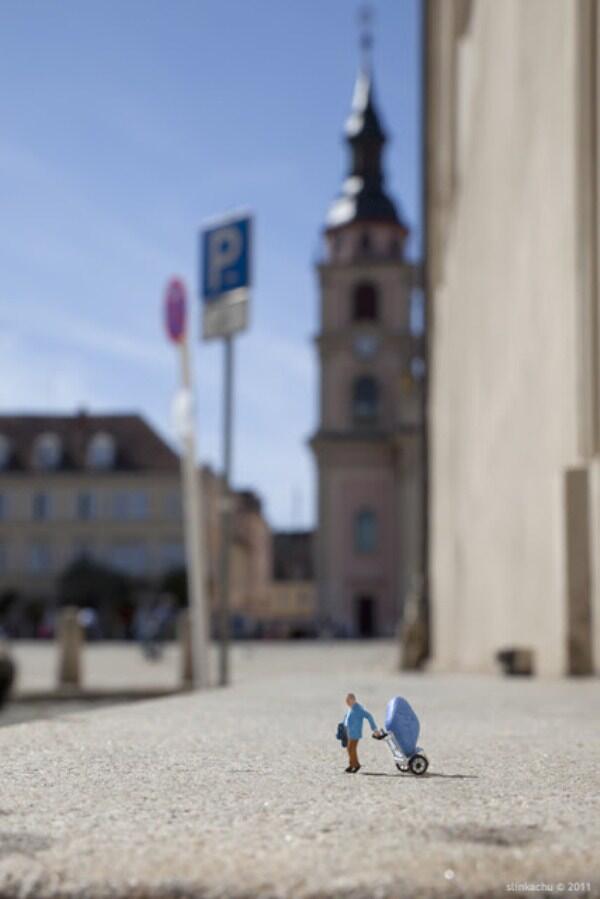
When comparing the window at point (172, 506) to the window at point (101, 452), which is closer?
the window at point (172, 506)

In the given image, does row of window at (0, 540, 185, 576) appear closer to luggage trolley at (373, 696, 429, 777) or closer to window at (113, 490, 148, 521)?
window at (113, 490, 148, 521)

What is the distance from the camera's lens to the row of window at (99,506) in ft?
297

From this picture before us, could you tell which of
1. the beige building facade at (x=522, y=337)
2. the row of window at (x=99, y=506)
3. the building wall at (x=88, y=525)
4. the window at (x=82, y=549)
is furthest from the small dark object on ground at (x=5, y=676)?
the window at (x=82, y=549)

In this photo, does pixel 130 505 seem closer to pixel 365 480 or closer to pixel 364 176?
pixel 365 480

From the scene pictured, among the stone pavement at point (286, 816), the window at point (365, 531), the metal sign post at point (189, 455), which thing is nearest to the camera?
the stone pavement at point (286, 816)

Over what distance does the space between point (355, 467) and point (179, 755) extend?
8008cm

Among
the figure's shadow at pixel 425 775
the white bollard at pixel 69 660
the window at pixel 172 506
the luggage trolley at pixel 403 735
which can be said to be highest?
the window at pixel 172 506

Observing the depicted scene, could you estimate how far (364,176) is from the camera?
95750mm

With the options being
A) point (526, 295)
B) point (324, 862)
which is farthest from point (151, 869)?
point (526, 295)

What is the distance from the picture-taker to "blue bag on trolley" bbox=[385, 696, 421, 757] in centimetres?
345

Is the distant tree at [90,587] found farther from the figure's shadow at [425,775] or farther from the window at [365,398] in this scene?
the figure's shadow at [425,775]

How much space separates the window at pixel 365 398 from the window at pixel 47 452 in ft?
64.0

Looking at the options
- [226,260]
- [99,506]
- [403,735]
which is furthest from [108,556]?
[403,735]

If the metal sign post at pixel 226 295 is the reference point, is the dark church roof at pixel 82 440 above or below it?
above
